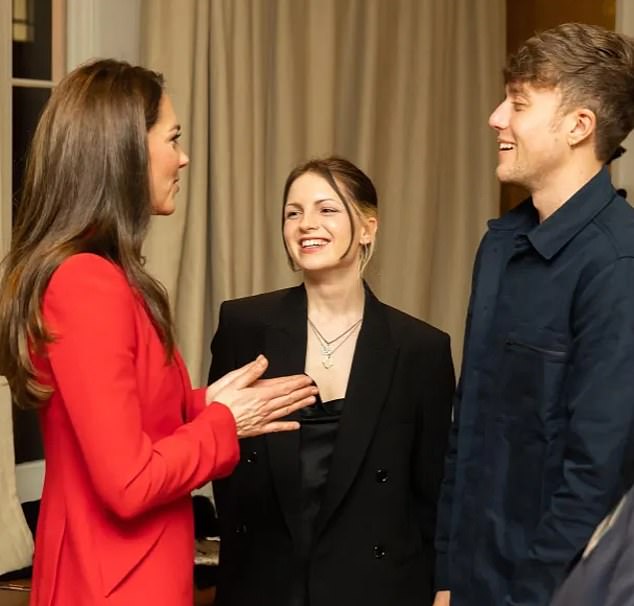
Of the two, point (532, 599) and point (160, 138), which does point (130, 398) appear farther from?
point (532, 599)

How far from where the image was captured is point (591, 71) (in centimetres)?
157

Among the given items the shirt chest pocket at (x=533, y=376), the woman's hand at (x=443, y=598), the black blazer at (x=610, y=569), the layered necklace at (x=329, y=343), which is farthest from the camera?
the layered necklace at (x=329, y=343)

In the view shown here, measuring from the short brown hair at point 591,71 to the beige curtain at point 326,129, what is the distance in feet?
5.17

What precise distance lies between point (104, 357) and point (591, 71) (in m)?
0.82

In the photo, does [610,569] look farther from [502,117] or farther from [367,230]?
[367,230]

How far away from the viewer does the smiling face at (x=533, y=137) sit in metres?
1.58

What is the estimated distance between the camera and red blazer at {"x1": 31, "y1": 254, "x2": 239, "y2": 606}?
140 cm

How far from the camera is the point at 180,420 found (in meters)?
1.59

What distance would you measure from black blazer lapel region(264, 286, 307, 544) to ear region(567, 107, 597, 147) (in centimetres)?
78

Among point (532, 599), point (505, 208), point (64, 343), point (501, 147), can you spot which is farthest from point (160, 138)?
point (505, 208)

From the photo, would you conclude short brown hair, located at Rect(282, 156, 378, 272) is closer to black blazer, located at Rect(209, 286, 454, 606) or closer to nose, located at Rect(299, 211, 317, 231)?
nose, located at Rect(299, 211, 317, 231)

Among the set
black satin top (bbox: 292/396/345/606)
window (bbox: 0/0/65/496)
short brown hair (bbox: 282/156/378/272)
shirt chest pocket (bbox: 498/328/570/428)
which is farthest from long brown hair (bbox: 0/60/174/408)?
window (bbox: 0/0/65/496)

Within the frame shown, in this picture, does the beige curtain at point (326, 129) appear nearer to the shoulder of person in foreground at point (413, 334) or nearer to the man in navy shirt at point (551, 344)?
the shoulder of person in foreground at point (413, 334)

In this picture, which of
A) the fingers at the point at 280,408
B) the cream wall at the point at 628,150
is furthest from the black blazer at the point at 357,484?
the cream wall at the point at 628,150
